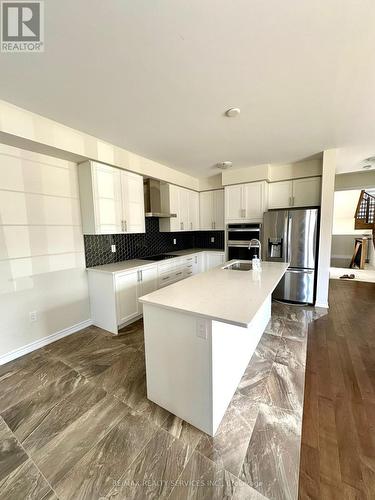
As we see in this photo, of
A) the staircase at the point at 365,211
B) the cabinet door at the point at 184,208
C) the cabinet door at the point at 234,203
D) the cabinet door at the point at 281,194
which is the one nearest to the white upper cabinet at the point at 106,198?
the cabinet door at the point at 184,208

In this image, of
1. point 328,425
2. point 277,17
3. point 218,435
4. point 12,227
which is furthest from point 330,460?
point 12,227

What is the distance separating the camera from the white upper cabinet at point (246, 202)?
405 cm

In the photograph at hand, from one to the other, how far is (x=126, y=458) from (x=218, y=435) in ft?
2.00

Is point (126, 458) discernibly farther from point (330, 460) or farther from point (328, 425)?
point (328, 425)

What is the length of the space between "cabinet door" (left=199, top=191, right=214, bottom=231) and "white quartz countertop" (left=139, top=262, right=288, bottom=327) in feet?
9.31

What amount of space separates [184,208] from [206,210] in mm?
700

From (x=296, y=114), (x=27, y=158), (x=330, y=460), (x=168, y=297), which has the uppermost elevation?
(x=296, y=114)

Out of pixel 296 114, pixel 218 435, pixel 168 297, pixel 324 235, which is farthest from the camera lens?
pixel 324 235

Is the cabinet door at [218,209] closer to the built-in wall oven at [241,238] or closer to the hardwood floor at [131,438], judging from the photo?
the built-in wall oven at [241,238]

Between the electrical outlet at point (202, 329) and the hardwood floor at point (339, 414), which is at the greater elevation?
the electrical outlet at point (202, 329)

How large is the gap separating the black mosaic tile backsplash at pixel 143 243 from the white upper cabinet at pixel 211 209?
0.33 meters

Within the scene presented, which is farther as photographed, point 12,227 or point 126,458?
point 12,227

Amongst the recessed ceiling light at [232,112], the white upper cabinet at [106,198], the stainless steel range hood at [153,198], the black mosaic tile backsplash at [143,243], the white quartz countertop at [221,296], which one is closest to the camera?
the white quartz countertop at [221,296]

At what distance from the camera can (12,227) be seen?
2.33m
